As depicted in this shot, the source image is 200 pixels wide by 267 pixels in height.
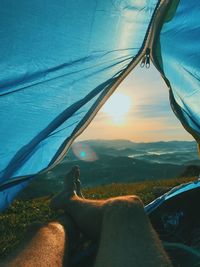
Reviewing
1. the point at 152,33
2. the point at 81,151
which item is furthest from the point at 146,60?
the point at 81,151

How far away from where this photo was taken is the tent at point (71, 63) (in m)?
3.42

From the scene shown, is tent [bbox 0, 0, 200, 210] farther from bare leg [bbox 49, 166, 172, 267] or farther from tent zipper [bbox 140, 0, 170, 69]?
bare leg [bbox 49, 166, 172, 267]

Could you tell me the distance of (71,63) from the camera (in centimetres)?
394

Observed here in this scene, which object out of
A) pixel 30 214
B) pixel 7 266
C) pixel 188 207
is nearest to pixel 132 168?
pixel 30 214

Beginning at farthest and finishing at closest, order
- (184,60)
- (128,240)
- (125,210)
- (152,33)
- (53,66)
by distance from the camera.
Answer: (184,60) < (152,33) < (53,66) < (125,210) < (128,240)

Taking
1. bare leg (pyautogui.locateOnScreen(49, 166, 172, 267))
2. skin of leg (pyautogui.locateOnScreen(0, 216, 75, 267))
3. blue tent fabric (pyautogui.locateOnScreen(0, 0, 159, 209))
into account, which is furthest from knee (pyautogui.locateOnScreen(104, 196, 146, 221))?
blue tent fabric (pyautogui.locateOnScreen(0, 0, 159, 209))

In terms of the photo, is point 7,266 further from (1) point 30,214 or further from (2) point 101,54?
(1) point 30,214

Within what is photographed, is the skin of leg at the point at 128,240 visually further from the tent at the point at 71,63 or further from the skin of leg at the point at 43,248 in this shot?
the tent at the point at 71,63

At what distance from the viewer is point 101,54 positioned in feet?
13.3

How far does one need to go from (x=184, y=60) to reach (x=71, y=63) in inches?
54.0

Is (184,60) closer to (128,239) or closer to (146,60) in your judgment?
(146,60)

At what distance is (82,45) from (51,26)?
0.48 metres

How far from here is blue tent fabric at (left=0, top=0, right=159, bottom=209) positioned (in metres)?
3.36

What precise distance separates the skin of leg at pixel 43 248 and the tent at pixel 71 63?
121 centimetres
